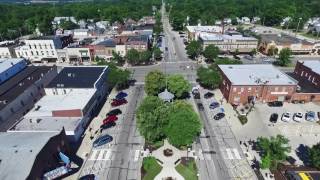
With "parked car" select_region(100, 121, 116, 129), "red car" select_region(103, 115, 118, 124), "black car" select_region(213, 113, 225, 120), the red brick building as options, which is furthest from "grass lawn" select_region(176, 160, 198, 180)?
the red brick building

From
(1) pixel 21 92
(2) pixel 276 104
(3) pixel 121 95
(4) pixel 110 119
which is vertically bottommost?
(4) pixel 110 119

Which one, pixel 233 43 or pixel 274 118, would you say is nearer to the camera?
pixel 274 118

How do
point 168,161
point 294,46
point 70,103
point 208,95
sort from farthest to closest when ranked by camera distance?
1. point 294,46
2. point 208,95
3. point 70,103
4. point 168,161

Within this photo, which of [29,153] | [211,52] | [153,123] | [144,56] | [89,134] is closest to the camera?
[29,153]

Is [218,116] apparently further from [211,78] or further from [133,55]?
[133,55]

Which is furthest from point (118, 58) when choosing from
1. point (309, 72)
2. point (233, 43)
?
point (309, 72)

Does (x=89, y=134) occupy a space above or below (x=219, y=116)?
below
